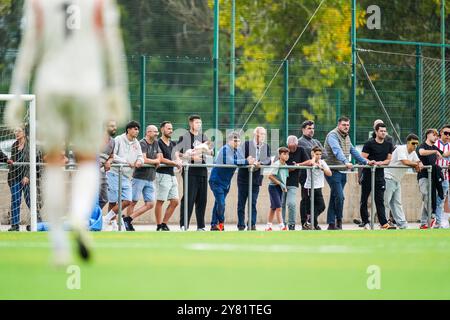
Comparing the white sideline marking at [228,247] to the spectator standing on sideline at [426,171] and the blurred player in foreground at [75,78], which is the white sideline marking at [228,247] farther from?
the spectator standing on sideline at [426,171]

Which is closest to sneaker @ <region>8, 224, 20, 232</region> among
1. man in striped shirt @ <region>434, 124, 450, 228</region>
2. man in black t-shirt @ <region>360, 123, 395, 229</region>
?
man in black t-shirt @ <region>360, 123, 395, 229</region>

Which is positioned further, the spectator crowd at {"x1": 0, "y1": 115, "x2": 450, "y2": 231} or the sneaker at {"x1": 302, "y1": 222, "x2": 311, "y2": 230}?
the sneaker at {"x1": 302, "y1": 222, "x2": 311, "y2": 230}

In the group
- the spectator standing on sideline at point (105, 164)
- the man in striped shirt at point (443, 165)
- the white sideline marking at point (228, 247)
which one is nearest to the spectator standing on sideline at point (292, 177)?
the man in striped shirt at point (443, 165)

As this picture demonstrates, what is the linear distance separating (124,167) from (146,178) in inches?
25.5

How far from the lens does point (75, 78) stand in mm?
7727

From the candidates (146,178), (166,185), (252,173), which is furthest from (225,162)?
(146,178)

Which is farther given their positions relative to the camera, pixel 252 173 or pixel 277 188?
pixel 277 188

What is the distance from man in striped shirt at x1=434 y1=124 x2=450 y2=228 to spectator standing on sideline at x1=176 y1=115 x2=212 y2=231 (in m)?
4.64

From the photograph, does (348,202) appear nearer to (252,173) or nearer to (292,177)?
(292,177)

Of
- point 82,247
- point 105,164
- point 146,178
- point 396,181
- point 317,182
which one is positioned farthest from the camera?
point 396,181

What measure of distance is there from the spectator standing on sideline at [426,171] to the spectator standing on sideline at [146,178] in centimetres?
537

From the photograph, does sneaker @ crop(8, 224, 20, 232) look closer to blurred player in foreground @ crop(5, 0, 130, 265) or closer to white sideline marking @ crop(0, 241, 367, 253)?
white sideline marking @ crop(0, 241, 367, 253)

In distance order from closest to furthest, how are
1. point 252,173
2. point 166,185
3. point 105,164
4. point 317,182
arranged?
point 105,164 → point 166,185 → point 252,173 → point 317,182

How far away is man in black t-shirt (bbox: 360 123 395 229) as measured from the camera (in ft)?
77.7
